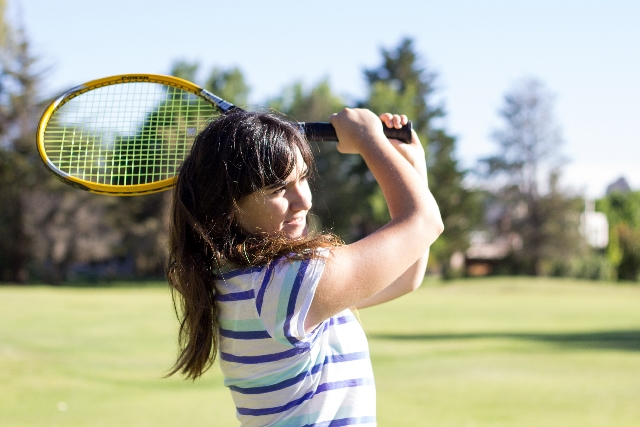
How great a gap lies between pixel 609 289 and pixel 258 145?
3568cm

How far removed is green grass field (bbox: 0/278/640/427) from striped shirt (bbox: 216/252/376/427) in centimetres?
522

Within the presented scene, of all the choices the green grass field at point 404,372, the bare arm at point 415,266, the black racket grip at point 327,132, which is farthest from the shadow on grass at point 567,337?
the black racket grip at point 327,132

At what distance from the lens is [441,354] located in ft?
40.6

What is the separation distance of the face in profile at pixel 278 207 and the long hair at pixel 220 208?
2 centimetres

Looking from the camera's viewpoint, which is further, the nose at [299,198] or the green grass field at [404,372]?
the green grass field at [404,372]

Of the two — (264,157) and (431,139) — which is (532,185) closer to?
(431,139)

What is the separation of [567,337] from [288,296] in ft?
47.4

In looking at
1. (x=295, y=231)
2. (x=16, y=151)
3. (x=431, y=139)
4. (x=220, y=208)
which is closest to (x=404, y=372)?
(x=295, y=231)

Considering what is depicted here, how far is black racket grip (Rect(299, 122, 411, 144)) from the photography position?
8.25 ft

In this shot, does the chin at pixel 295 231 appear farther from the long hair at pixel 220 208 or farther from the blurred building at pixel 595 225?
the blurred building at pixel 595 225

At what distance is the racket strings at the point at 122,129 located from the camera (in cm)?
326

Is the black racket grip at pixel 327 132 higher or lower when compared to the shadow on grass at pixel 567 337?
higher

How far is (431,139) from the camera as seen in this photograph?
52.4 metres

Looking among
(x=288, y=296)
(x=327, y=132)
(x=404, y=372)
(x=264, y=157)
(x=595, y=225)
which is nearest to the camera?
(x=288, y=296)
